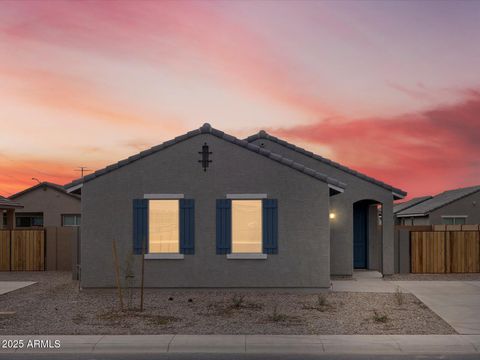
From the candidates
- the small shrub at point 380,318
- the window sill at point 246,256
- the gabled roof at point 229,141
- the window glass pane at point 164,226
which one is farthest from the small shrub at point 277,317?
the gabled roof at point 229,141

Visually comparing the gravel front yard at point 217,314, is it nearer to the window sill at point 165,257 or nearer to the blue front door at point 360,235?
the window sill at point 165,257

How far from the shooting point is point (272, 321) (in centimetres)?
1302

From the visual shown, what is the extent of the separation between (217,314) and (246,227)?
166 inches

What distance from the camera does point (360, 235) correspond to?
79.0 feet

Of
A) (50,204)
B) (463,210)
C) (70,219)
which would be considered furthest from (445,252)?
(50,204)

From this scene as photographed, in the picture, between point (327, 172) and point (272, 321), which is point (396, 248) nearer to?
point (327, 172)

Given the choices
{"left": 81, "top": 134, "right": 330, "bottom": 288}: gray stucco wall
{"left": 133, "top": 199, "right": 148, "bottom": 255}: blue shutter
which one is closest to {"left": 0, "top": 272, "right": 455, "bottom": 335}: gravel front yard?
{"left": 81, "top": 134, "right": 330, "bottom": 288}: gray stucco wall

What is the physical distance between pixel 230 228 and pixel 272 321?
496cm

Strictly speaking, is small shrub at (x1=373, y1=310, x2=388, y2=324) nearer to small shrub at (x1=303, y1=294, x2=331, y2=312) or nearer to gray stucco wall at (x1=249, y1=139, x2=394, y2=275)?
small shrub at (x1=303, y1=294, x2=331, y2=312)

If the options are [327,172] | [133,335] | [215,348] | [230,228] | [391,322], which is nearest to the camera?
[215,348]

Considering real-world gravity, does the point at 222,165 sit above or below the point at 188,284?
above

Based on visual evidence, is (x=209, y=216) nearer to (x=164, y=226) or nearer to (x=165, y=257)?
(x=164, y=226)

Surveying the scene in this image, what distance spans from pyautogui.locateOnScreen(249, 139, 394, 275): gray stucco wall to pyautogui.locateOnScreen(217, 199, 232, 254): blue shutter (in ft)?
17.3

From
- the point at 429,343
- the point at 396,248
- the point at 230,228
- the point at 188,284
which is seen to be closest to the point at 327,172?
the point at 396,248
